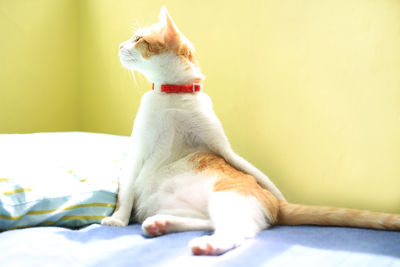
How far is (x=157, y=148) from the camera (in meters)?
1.39

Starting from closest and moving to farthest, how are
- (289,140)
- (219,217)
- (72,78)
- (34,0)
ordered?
(219,217) → (289,140) → (34,0) → (72,78)

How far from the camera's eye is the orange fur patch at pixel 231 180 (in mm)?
1169

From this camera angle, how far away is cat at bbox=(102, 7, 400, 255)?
114 centimetres

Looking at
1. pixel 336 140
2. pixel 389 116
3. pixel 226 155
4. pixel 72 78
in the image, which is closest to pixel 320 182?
pixel 336 140

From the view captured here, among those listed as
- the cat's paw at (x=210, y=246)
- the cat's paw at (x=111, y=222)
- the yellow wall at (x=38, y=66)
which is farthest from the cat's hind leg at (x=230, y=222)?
the yellow wall at (x=38, y=66)

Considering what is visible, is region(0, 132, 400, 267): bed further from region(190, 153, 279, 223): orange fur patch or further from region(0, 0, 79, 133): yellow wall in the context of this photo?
region(0, 0, 79, 133): yellow wall

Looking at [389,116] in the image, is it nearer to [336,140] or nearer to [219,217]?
[336,140]

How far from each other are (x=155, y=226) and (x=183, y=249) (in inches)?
7.2

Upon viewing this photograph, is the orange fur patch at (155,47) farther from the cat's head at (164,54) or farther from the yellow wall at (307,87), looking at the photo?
the yellow wall at (307,87)

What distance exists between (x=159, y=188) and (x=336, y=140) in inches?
32.8

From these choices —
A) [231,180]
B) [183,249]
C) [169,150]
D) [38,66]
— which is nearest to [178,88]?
[169,150]

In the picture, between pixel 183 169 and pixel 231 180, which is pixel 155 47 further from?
pixel 231 180

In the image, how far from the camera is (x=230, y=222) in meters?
1.02

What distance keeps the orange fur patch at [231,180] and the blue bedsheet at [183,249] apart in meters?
0.10
